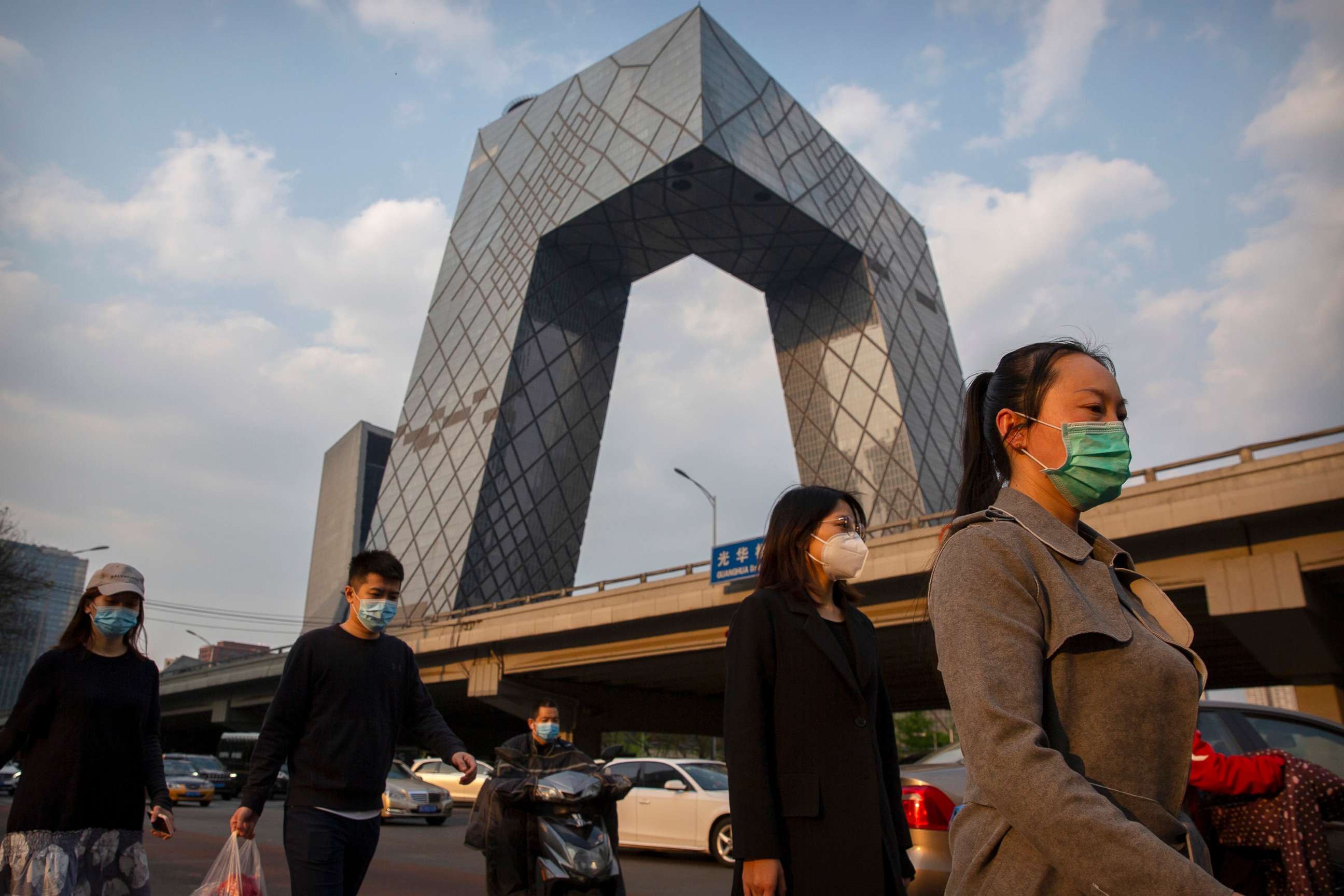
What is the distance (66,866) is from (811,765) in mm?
2623

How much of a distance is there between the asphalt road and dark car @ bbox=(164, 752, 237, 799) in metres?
11.2

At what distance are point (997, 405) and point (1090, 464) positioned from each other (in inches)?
8.6

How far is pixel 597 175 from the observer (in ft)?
126

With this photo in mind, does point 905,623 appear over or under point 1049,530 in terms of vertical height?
over

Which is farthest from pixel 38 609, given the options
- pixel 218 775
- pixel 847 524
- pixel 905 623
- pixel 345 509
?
pixel 847 524

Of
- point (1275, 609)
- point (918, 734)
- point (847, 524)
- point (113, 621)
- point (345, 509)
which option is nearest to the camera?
point (847, 524)

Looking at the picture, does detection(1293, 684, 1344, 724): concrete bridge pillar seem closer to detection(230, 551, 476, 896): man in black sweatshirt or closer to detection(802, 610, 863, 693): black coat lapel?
detection(802, 610, 863, 693): black coat lapel

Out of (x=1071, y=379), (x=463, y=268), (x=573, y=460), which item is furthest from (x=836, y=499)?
(x=463, y=268)

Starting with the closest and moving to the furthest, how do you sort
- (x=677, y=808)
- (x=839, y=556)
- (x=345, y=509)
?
(x=839, y=556)
(x=677, y=808)
(x=345, y=509)

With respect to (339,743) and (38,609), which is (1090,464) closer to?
(339,743)

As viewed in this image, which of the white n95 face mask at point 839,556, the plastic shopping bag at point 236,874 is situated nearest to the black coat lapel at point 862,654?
the white n95 face mask at point 839,556

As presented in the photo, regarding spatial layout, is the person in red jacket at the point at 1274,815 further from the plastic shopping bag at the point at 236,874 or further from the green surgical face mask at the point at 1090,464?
the plastic shopping bag at the point at 236,874

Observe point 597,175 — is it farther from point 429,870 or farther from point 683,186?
point 429,870

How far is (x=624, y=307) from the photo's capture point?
148ft
